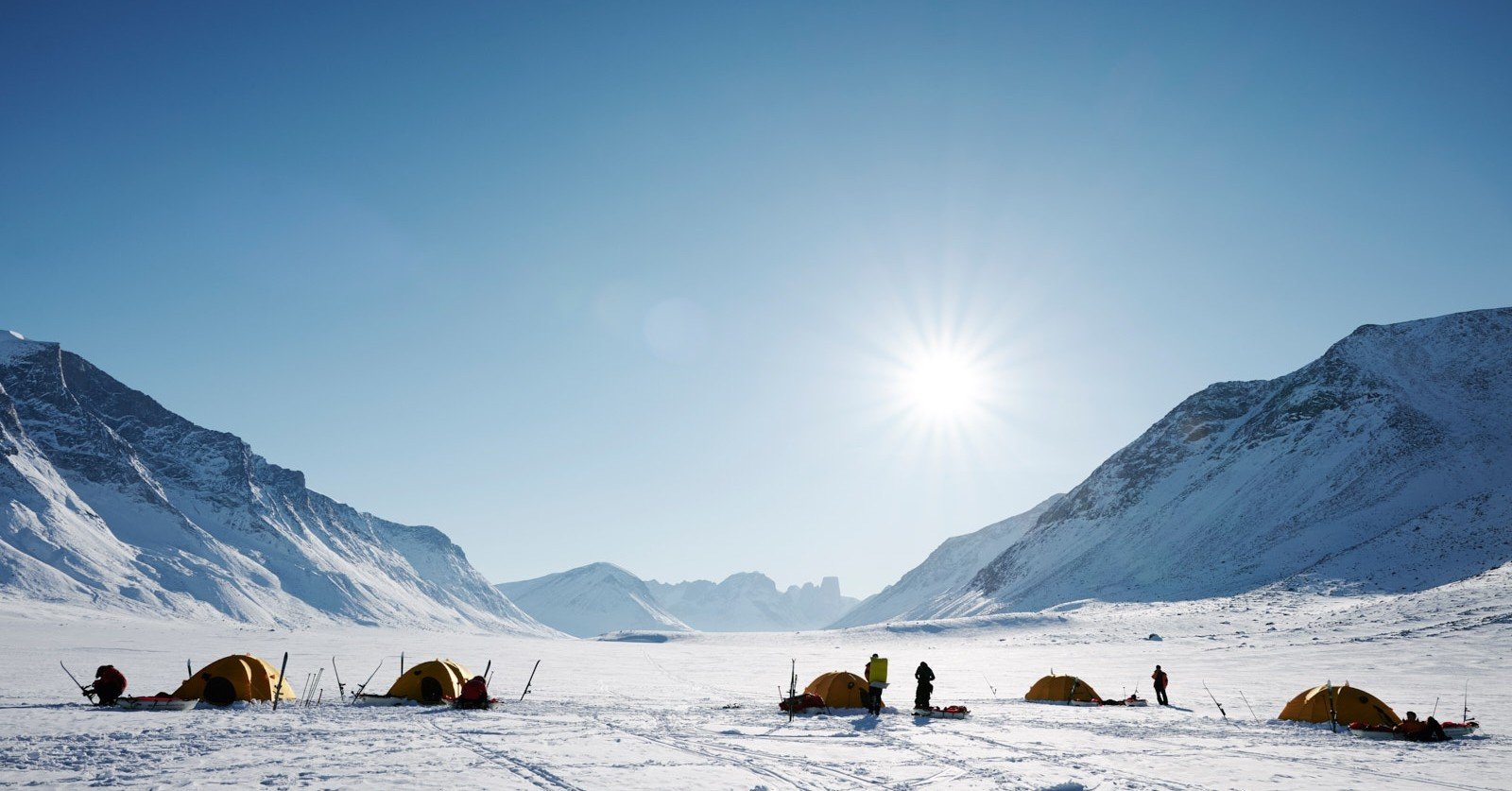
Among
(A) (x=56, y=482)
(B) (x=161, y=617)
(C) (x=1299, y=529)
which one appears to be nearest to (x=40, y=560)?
(B) (x=161, y=617)

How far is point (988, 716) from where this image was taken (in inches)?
1125

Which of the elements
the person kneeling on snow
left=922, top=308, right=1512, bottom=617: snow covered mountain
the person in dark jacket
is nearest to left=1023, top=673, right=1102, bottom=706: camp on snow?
the person in dark jacket

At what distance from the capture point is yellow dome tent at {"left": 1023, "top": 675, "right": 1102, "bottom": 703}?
35406 millimetres

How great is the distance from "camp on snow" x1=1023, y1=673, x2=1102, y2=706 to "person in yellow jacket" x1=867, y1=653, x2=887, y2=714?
34.6 feet

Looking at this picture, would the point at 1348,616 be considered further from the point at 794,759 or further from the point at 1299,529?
the point at 794,759

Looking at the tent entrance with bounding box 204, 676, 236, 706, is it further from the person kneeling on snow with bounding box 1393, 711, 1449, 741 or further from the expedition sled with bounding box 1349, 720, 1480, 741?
the person kneeling on snow with bounding box 1393, 711, 1449, 741

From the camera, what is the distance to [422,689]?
95.8 ft

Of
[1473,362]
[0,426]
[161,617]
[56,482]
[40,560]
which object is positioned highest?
[1473,362]

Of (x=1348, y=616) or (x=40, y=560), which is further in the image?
(x=40, y=560)

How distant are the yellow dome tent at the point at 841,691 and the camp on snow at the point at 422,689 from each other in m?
12.9

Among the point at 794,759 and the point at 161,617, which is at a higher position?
the point at 794,759

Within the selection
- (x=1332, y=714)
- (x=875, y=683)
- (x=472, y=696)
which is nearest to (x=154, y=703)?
(x=472, y=696)

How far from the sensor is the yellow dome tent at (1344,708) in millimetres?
25750

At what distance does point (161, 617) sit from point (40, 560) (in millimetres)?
24800
